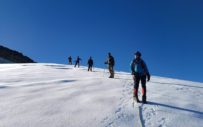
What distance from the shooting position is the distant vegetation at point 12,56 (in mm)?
101312

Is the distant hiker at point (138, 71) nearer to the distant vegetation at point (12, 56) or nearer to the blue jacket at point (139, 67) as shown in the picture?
the blue jacket at point (139, 67)

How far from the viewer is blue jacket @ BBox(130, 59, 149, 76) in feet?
43.0

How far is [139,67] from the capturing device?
13.1 m

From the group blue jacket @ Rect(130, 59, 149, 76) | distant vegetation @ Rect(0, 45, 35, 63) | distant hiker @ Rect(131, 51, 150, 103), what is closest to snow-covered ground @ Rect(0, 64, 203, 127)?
distant hiker @ Rect(131, 51, 150, 103)

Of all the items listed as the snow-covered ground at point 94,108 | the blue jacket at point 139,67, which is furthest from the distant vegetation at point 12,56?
the blue jacket at point 139,67

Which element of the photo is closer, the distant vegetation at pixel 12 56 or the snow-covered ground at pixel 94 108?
the snow-covered ground at pixel 94 108

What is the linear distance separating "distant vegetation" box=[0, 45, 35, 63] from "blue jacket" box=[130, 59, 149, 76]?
298 feet

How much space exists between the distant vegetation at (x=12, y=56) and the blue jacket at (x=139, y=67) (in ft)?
298

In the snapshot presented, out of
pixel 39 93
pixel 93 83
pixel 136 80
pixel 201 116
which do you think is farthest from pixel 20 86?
pixel 201 116

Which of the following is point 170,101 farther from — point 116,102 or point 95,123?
point 95,123

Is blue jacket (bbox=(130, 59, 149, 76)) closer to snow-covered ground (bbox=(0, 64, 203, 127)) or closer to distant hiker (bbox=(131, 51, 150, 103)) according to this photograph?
distant hiker (bbox=(131, 51, 150, 103))

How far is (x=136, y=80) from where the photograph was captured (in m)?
13.1

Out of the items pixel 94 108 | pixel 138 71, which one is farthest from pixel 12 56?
pixel 94 108

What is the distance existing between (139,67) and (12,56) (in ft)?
315
